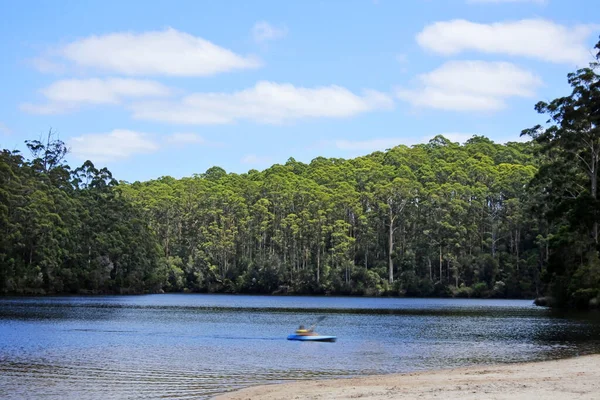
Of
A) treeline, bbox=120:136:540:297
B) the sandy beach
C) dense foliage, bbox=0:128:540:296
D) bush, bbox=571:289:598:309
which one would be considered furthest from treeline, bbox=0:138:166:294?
the sandy beach

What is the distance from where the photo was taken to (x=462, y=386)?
19734 millimetres

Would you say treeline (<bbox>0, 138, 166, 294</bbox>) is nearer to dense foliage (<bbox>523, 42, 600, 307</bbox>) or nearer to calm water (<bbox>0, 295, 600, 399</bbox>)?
calm water (<bbox>0, 295, 600, 399</bbox>)

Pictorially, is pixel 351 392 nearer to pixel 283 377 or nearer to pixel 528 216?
pixel 283 377

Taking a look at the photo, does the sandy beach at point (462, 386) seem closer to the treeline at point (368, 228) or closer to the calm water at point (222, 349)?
the calm water at point (222, 349)

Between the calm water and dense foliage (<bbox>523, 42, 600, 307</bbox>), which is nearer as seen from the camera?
the calm water

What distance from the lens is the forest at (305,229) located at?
101 metres

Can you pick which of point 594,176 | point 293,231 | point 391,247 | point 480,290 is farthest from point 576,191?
point 293,231

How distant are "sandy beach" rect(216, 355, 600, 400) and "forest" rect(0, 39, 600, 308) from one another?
52889 millimetres

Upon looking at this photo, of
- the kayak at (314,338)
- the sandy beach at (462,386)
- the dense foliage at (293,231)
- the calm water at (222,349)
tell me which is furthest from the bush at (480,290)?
the sandy beach at (462,386)

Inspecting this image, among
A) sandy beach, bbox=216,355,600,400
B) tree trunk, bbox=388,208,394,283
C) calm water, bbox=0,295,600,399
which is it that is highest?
tree trunk, bbox=388,208,394,283

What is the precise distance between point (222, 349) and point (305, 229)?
9843 cm

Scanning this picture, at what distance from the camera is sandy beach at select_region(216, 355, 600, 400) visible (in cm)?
1783

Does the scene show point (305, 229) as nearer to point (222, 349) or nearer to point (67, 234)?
point (67, 234)

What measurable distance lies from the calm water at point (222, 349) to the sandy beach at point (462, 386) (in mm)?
2215
